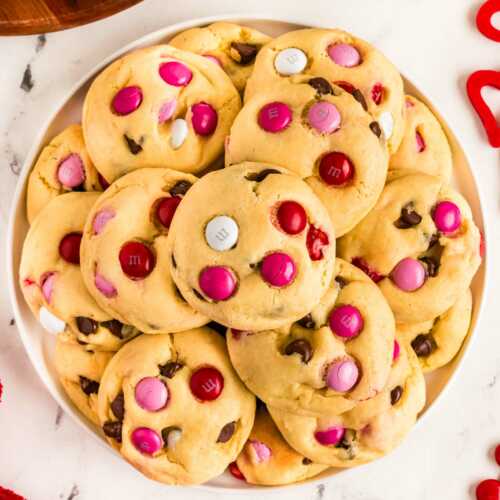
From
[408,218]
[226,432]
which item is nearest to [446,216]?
[408,218]

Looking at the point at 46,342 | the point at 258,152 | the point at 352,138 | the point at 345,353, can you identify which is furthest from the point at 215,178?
the point at 46,342

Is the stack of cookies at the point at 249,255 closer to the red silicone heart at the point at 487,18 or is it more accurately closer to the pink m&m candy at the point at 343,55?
the pink m&m candy at the point at 343,55

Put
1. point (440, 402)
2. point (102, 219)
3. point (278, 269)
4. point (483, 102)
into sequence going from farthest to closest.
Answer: point (483, 102) < point (440, 402) < point (102, 219) < point (278, 269)

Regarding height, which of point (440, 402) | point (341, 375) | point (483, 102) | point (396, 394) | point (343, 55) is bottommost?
point (440, 402)

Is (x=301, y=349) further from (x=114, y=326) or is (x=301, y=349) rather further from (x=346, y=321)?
(x=114, y=326)

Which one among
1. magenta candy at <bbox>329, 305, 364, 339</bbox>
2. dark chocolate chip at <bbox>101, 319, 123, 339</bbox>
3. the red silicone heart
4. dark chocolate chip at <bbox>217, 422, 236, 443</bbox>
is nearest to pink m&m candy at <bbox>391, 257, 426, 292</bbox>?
magenta candy at <bbox>329, 305, 364, 339</bbox>

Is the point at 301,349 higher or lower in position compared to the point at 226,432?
higher

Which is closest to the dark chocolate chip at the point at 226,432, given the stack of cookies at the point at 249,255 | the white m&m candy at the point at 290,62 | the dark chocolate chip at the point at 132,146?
the stack of cookies at the point at 249,255
